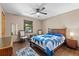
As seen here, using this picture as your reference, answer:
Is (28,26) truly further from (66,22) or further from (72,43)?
(72,43)

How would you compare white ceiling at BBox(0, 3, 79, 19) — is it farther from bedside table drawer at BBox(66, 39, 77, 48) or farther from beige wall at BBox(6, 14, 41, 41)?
bedside table drawer at BBox(66, 39, 77, 48)

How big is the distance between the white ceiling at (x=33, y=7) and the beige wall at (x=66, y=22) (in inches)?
3.8

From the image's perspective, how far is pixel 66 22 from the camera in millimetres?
1354

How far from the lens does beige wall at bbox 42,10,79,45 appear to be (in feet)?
4.05

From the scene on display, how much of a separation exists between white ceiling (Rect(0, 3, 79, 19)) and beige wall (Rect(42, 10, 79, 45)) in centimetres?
10

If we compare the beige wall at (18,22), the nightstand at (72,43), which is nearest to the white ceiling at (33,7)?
the beige wall at (18,22)

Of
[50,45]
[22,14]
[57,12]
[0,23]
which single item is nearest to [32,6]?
[22,14]

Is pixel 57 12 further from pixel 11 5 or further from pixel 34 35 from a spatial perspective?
pixel 11 5

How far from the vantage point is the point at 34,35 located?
1389 mm

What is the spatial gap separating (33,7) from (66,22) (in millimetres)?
682

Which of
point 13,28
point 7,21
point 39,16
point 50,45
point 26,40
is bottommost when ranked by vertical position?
point 50,45

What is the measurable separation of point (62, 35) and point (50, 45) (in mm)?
692

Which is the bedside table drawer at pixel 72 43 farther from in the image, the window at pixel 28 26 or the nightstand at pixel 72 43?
the window at pixel 28 26

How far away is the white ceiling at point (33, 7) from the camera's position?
1132 mm
